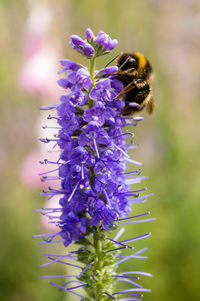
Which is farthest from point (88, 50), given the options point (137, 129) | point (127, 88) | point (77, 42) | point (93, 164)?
point (137, 129)

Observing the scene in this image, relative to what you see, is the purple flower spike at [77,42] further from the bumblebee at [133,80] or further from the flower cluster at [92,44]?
the bumblebee at [133,80]

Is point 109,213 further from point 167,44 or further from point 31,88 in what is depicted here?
point 167,44

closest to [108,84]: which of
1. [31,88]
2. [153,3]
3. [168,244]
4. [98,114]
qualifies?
[98,114]

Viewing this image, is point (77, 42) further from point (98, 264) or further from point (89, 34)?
point (98, 264)

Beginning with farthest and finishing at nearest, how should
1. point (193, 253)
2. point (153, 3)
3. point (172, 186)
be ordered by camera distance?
1. point (153, 3)
2. point (172, 186)
3. point (193, 253)

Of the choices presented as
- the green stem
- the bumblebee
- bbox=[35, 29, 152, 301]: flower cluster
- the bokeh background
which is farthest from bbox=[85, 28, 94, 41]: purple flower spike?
the bokeh background

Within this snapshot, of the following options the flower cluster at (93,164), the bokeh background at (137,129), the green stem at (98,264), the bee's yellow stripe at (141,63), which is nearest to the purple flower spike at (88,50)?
the flower cluster at (93,164)
